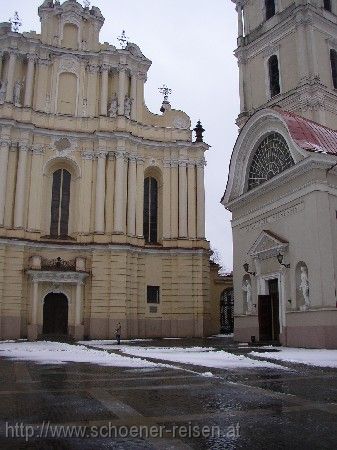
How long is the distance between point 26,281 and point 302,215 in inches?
765

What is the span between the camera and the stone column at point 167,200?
36.4 metres

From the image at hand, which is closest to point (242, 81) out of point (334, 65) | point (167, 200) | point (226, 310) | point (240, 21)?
point (240, 21)

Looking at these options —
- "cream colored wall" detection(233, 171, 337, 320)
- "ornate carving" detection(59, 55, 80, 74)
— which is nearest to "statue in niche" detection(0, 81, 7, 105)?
"ornate carving" detection(59, 55, 80, 74)

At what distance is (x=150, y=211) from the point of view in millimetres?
37312

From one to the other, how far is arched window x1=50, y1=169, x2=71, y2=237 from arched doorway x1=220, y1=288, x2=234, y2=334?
14.1 m

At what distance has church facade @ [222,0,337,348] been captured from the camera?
19859mm

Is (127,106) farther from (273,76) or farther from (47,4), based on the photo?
(273,76)

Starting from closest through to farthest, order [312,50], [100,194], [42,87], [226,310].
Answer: [312,50] < [100,194] < [42,87] < [226,310]

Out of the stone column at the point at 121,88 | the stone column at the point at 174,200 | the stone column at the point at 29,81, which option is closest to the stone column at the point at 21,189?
the stone column at the point at 29,81

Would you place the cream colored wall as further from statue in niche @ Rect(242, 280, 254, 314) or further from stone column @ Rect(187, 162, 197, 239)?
stone column @ Rect(187, 162, 197, 239)

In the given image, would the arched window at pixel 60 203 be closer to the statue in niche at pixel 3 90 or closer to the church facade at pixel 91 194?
the church facade at pixel 91 194

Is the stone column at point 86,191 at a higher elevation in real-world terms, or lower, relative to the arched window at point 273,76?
lower

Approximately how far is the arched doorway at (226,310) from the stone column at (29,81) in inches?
825

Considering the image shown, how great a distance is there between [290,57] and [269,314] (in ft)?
51.4
